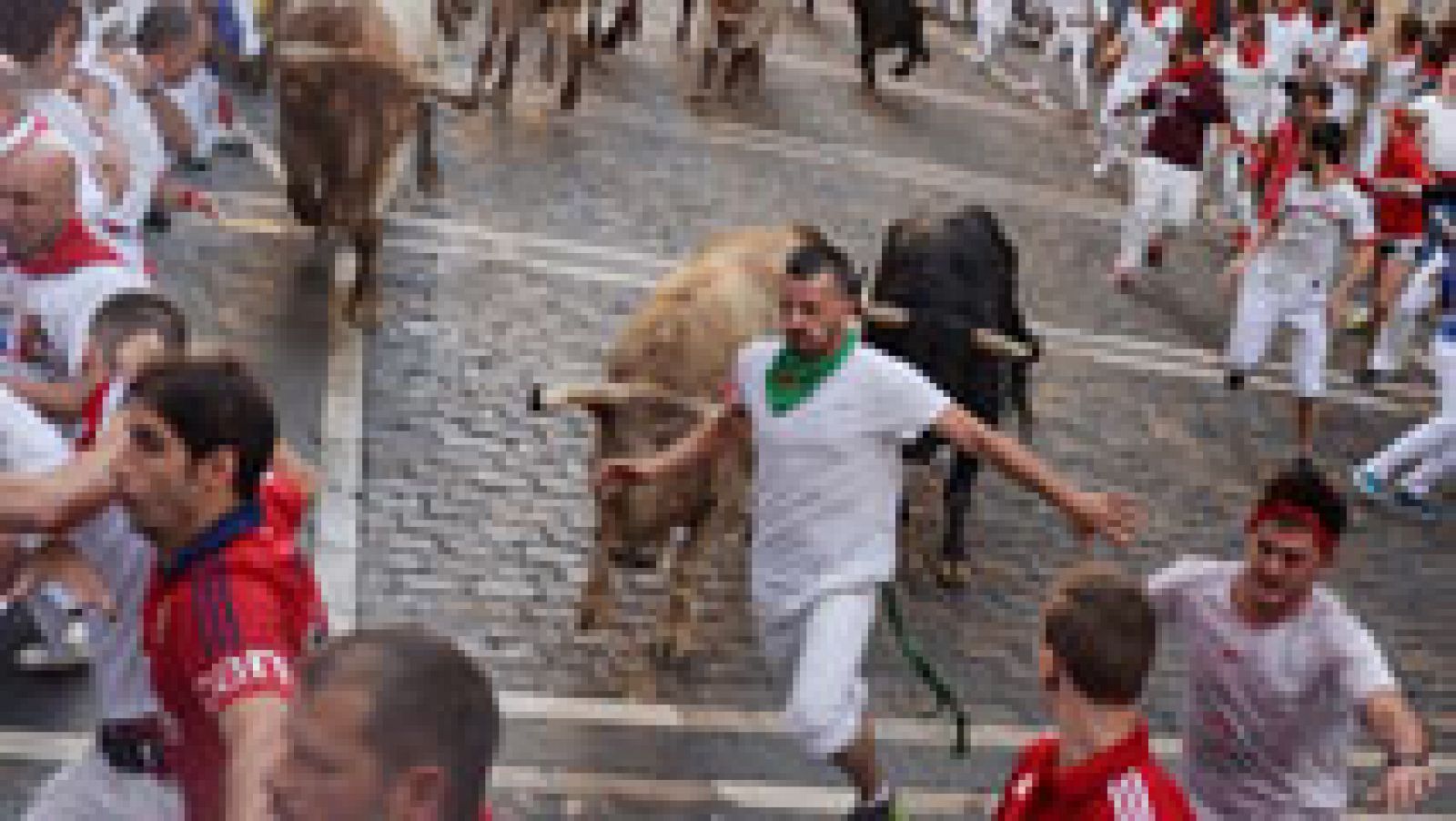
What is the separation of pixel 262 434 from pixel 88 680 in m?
3.28

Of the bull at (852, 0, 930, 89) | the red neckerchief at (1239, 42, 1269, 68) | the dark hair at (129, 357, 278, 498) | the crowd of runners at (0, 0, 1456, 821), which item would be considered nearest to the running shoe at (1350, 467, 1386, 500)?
the red neckerchief at (1239, 42, 1269, 68)

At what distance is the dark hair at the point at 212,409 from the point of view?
12.4 ft

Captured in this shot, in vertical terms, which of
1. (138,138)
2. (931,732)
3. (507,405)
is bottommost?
(931,732)

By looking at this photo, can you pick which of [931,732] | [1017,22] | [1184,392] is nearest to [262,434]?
[931,732]

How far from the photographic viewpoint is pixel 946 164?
61.2 ft

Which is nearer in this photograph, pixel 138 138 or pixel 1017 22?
pixel 138 138

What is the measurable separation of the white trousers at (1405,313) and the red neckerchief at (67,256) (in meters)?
11.6

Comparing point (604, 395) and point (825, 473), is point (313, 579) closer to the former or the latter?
point (825, 473)

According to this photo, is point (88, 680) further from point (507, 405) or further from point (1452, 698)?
point (1452, 698)

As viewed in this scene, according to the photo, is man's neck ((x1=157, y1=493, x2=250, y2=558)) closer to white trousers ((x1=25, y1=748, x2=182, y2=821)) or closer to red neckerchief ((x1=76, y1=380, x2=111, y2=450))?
white trousers ((x1=25, y1=748, x2=182, y2=821))

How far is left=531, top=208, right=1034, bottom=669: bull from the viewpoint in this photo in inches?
303

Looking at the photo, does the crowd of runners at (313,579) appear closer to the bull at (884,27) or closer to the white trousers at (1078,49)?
the bull at (884,27)

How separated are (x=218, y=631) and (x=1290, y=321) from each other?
11.5 m

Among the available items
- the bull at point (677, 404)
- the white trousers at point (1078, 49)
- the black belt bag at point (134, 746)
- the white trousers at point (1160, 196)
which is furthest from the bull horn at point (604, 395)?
the white trousers at point (1078, 49)
